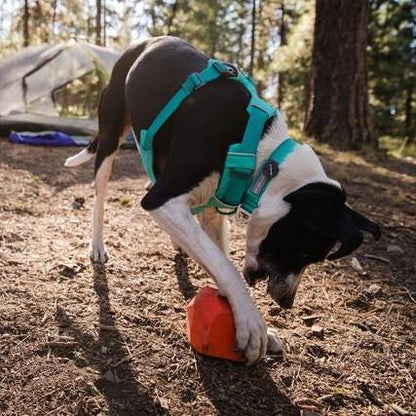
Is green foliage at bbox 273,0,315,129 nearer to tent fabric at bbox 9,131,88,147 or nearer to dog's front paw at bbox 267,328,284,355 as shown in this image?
tent fabric at bbox 9,131,88,147

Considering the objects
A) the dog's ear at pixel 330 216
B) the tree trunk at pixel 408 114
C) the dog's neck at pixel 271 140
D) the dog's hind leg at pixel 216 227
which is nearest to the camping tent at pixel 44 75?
the dog's hind leg at pixel 216 227

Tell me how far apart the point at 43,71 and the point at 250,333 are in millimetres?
8898

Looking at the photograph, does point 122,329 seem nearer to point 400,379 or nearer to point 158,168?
point 158,168

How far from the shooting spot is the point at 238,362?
2.38m

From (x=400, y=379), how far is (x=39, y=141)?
6.73 m

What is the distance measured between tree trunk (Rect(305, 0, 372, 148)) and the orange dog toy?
20.9 ft

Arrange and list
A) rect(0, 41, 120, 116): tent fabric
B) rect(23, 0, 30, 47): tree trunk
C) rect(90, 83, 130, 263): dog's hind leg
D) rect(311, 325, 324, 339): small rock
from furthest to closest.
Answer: rect(23, 0, 30, 47): tree trunk → rect(0, 41, 120, 116): tent fabric → rect(90, 83, 130, 263): dog's hind leg → rect(311, 325, 324, 339): small rock

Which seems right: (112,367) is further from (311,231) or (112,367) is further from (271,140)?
(271,140)

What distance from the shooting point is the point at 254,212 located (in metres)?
2.51

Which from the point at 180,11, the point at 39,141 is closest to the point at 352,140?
the point at 39,141

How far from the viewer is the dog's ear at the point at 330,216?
2.19m

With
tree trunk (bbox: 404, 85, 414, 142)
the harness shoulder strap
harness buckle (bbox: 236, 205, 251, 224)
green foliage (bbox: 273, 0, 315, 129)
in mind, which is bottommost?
tree trunk (bbox: 404, 85, 414, 142)

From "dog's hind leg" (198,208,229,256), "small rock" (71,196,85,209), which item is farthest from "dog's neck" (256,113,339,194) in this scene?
"small rock" (71,196,85,209)

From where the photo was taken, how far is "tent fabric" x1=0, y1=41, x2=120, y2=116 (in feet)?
30.9
